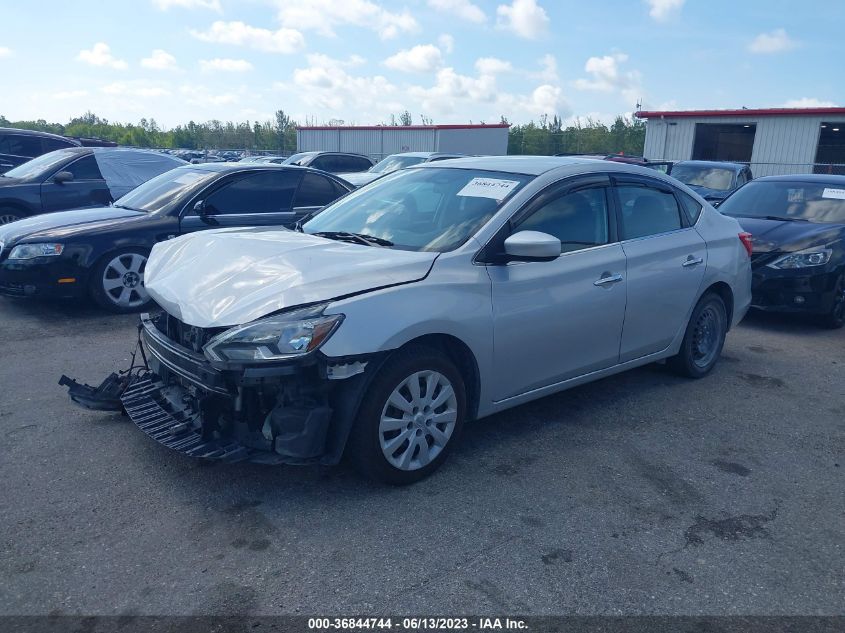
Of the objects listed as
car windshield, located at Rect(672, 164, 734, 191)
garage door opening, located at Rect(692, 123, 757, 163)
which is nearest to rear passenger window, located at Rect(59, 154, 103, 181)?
car windshield, located at Rect(672, 164, 734, 191)

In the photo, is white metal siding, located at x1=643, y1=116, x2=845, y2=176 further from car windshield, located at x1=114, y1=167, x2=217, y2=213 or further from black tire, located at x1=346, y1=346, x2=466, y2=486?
black tire, located at x1=346, y1=346, x2=466, y2=486

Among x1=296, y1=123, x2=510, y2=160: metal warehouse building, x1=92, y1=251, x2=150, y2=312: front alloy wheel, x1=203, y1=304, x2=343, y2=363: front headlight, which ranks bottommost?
x1=92, y1=251, x2=150, y2=312: front alloy wheel

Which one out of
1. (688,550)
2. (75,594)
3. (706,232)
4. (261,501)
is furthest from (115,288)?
(688,550)

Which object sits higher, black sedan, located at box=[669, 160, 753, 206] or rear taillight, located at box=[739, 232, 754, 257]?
black sedan, located at box=[669, 160, 753, 206]

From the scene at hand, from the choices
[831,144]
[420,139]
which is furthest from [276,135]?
[831,144]

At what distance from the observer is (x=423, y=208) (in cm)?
467

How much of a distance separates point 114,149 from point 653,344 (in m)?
8.29

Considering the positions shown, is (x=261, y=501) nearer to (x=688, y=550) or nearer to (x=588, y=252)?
(x=688, y=550)

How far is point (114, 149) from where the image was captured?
33.9 ft

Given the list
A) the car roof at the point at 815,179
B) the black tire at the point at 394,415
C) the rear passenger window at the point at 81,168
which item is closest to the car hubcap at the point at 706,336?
the black tire at the point at 394,415

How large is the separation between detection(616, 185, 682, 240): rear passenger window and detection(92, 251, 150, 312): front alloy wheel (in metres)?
4.68

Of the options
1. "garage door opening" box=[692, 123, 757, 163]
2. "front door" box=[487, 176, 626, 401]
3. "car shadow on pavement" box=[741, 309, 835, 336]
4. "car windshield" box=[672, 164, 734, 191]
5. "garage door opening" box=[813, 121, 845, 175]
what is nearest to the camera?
"front door" box=[487, 176, 626, 401]

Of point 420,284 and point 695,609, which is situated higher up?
point 420,284

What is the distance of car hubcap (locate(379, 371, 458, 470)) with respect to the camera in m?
3.74
